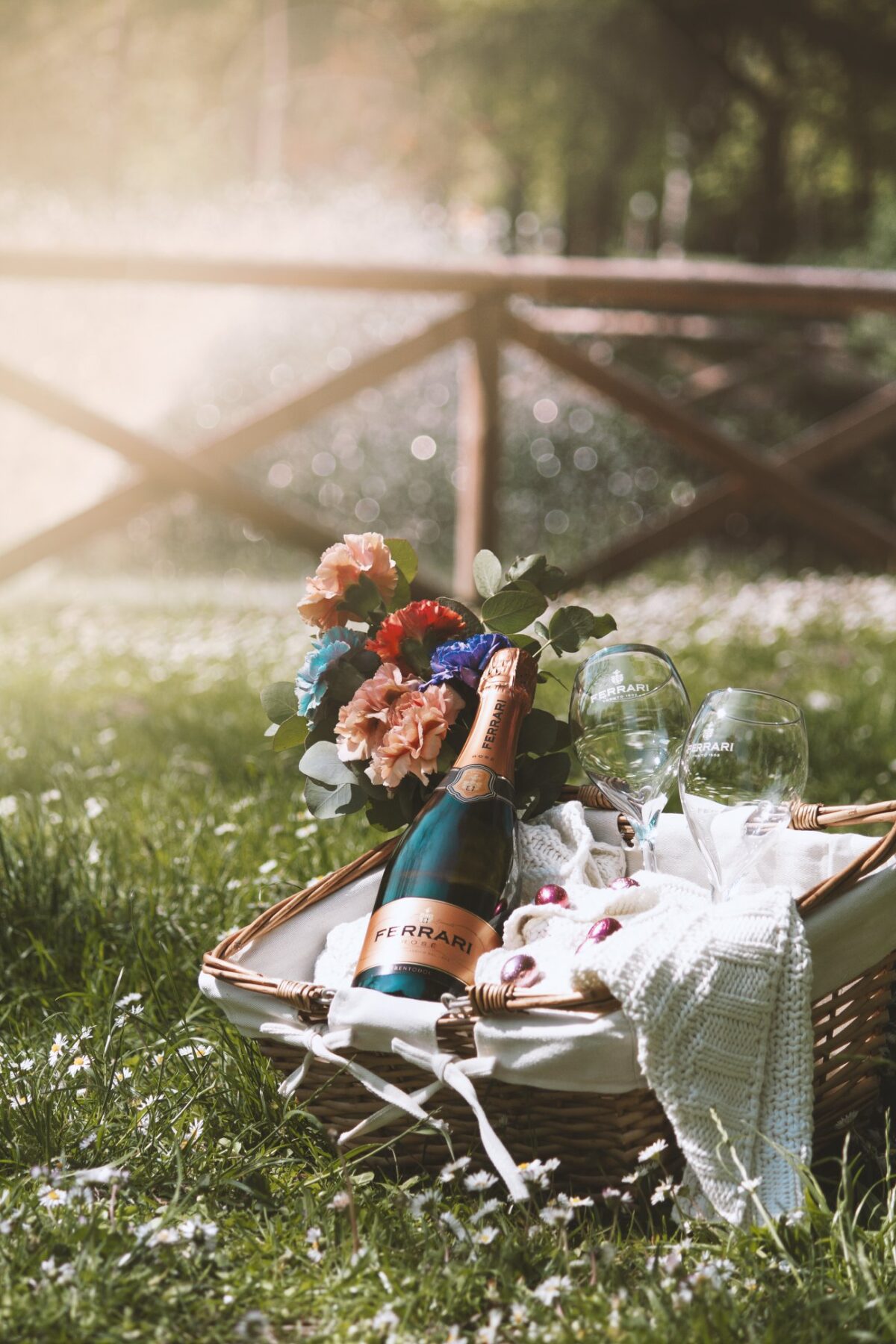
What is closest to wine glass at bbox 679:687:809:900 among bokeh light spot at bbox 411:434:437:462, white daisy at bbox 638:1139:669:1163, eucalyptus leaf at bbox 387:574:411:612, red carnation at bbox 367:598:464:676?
white daisy at bbox 638:1139:669:1163

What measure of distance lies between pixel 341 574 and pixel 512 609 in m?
0.26

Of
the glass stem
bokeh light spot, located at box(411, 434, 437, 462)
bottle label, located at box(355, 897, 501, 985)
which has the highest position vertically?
bokeh light spot, located at box(411, 434, 437, 462)

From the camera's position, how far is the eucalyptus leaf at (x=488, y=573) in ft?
6.49

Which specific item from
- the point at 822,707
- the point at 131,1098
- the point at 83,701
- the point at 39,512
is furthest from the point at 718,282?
the point at 39,512

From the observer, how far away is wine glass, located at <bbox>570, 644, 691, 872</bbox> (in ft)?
5.74

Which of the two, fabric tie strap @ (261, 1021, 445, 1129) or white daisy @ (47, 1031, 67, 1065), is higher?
fabric tie strap @ (261, 1021, 445, 1129)

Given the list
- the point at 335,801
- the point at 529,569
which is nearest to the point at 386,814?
the point at 335,801

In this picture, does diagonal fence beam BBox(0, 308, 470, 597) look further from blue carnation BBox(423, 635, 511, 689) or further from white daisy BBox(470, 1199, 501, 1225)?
white daisy BBox(470, 1199, 501, 1225)

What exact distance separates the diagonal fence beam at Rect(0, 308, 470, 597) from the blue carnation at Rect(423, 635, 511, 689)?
3.29 metres

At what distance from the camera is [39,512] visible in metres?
9.38

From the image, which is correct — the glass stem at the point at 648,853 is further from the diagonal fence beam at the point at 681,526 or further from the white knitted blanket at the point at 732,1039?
the diagonal fence beam at the point at 681,526

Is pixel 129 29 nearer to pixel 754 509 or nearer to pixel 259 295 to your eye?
pixel 259 295

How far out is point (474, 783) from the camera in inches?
69.5

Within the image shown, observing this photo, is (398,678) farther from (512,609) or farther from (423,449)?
(423,449)
